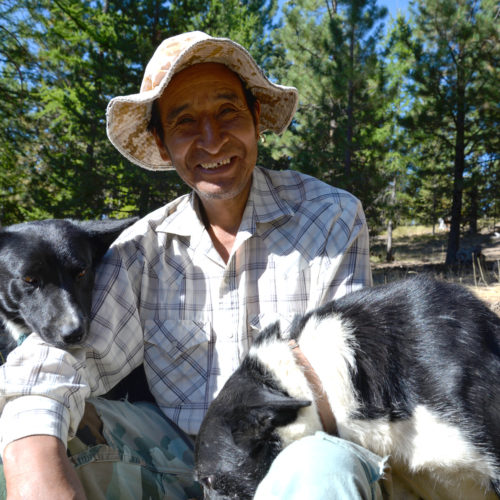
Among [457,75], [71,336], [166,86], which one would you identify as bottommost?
[71,336]

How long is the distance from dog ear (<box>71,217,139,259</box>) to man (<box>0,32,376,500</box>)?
0.07m

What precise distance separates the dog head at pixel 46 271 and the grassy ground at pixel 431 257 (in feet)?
20.7

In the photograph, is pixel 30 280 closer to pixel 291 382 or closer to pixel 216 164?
pixel 216 164

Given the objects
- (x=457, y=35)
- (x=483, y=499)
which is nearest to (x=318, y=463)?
(x=483, y=499)

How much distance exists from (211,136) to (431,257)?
1797 centimetres

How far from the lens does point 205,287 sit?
93.8 inches

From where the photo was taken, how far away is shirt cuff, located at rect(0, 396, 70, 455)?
→ 158 cm

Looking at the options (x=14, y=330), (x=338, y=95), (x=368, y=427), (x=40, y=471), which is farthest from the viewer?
(x=338, y=95)

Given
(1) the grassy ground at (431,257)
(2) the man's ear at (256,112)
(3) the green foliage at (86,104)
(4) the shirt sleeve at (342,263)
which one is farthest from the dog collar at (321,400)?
(3) the green foliage at (86,104)

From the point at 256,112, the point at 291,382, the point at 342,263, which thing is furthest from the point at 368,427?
the point at 256,112

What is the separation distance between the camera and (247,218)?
8.03 feet

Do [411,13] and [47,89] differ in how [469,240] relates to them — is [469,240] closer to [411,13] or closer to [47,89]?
[411,13]

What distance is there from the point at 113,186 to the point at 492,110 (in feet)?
36.3

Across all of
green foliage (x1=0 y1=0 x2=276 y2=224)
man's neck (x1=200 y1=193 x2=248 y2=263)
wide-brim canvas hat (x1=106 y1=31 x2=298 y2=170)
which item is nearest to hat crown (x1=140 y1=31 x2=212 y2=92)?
wide-brim canvas hat (x1=106 y1=31 x2=298 y2=170)
